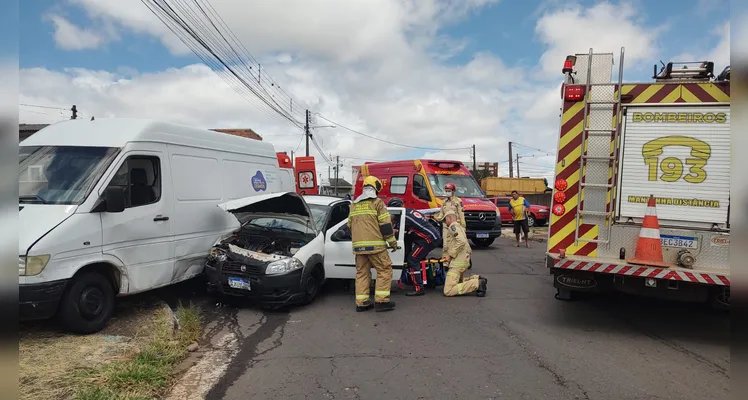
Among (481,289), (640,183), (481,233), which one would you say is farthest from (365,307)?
(481,233)

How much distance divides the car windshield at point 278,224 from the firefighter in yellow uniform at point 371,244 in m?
0.96

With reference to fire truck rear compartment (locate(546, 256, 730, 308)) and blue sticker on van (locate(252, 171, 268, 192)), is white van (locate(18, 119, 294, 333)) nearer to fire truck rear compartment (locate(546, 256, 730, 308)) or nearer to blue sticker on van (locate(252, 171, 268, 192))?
blue sticker on van (locate(252, 171, 268, 192))

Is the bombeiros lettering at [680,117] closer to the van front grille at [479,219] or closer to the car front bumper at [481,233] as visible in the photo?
the van front grille at [479,219]

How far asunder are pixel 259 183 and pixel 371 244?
3.40 m

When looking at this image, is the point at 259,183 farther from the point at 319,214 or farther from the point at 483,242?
the point at 483,242

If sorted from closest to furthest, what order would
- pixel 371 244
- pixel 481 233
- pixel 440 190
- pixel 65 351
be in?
1. pixel 65 351
2. pixel 371 244
3. pixel 440 190
4. pixel 481 233

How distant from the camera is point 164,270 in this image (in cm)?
626

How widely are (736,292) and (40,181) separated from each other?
6.20m

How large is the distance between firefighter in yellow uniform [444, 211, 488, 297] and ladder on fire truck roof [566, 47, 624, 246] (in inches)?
84.0

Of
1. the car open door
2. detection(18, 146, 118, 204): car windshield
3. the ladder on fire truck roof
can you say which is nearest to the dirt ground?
detection(18, 146, 118, 204): car windshield

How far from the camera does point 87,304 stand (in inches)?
198

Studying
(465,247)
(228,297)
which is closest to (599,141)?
(465,247)

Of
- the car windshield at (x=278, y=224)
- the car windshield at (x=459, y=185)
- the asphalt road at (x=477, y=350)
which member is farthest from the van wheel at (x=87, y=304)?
the car windshield at (x=459, y=185)

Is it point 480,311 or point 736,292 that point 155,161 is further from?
point 736,292
